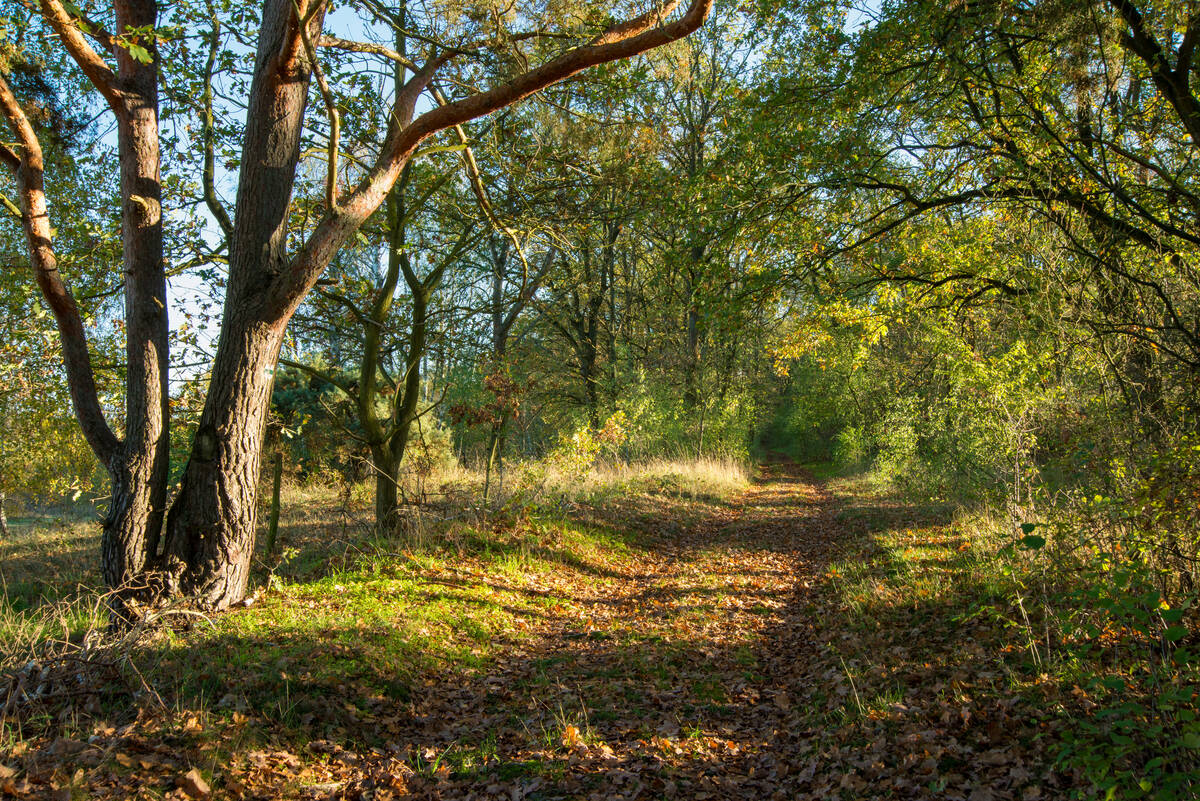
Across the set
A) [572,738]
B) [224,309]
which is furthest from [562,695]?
[224,309]

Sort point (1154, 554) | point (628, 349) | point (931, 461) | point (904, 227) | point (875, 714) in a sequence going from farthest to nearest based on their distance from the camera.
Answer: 1. point (628, 349)
2. point (931, 461)
3. point (904, 227)
4. point (1154, 554)
5. point (875, 714)

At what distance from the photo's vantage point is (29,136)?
525cm

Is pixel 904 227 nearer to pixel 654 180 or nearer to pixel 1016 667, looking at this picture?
pixel 654 180

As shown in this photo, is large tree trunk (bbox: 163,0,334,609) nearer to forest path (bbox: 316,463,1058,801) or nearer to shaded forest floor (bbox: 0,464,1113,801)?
shaded forest floor (bbox: 0,464,1113,801)

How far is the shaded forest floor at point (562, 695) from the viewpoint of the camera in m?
3.71

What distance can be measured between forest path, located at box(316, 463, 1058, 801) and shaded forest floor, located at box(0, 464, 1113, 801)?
0.06 feet

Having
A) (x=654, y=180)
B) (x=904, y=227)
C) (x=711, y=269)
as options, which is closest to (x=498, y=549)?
(x=711, y=269)

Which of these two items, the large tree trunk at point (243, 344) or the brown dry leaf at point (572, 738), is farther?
the large tree trunk at point (243, 344)

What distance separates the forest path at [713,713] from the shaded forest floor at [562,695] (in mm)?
19

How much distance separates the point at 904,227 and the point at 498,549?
A: 319 inches

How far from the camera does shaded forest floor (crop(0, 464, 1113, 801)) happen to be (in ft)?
12.2

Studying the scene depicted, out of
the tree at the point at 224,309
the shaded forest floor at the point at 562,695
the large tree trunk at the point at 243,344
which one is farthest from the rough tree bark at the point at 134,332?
the shaded forest floor at the point at 562,695

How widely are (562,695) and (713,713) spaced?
1.17m

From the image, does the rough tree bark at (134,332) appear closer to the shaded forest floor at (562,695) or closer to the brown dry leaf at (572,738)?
the shaded forest floor at (562,695)
